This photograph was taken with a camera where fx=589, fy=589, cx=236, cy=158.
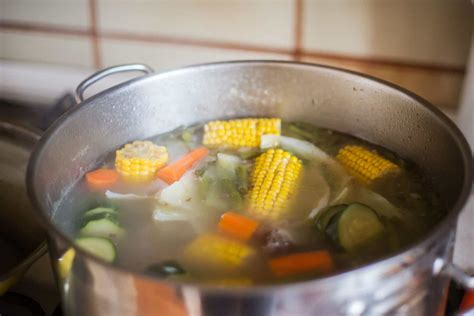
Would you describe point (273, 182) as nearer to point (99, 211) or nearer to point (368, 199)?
point (368, 199)

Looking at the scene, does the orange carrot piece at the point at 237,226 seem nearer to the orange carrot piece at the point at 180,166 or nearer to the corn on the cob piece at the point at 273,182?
the corn on the cob piece at the point at 273,182

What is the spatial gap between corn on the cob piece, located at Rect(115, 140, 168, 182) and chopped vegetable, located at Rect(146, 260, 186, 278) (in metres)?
0.23

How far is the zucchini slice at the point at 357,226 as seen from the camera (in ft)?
2.47

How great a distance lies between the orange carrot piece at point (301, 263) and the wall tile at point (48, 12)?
78cm

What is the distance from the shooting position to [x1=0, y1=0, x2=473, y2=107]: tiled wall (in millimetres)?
1002

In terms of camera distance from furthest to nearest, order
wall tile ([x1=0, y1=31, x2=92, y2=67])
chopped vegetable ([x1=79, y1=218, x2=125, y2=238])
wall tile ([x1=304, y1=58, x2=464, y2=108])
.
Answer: wall tile ([x1=0, y1=31, x2=92, y2=67]) → wall tile ([x1=304, y1=58, x2=464, y2=108]) → chopped vegetable ([x1=79, y1=218, x2=125, y2=238])

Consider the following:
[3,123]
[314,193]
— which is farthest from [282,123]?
[3,123]

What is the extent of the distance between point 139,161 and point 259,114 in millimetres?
251

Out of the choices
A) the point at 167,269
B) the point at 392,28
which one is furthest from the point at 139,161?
the point at 392,28

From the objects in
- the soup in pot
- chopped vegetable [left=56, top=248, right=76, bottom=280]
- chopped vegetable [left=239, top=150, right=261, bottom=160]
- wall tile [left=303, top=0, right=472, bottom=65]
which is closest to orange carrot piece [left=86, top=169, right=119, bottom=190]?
the soup in pot

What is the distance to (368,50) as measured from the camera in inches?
41.4

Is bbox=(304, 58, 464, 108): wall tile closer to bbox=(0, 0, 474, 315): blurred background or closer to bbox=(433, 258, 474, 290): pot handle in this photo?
bbox=(0, 0, 474, 315): blurred background

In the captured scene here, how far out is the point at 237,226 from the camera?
2.64 ft

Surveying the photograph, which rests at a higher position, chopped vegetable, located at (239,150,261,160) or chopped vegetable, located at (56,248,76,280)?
chopped vegetable, located at (56,248,76,280)
